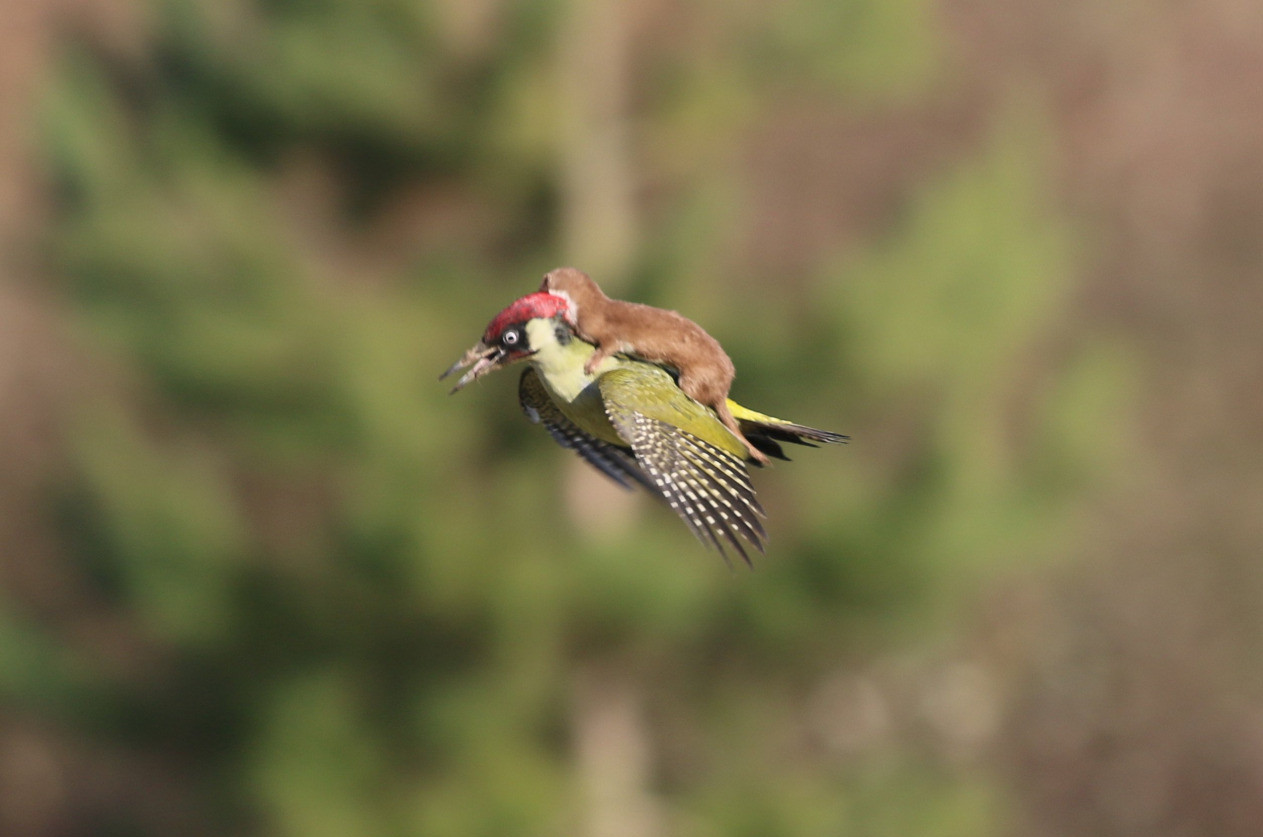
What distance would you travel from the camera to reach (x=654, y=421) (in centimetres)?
213

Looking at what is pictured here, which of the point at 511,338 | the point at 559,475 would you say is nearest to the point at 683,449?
the point at 511,338

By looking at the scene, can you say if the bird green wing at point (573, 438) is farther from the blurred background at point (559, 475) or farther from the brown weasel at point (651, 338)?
the blurred background at point (559, 475)

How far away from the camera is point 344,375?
10578mm

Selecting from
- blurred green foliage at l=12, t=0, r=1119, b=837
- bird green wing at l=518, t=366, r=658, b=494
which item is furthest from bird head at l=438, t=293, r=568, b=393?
blurred green foliage at l=12, t=0, r=1119, b=837

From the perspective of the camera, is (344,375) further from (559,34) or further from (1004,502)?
(1004,502)

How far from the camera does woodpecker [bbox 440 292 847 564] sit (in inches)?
77.6

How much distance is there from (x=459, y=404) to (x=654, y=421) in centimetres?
1009

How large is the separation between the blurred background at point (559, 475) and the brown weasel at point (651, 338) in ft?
28.3

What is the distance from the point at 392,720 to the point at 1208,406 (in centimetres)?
840

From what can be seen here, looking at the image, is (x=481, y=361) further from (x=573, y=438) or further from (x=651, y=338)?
(x=573, y=438)

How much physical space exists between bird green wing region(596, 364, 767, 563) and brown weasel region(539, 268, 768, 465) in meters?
0.06

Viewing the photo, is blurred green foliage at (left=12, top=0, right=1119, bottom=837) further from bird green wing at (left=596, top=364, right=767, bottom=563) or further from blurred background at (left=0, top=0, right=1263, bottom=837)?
bird green wing at (left=596, top=364, right=767, bottom=563)

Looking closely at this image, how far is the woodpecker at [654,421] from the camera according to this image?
197 centimetres

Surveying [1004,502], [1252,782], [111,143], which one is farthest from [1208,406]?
[111,143]
